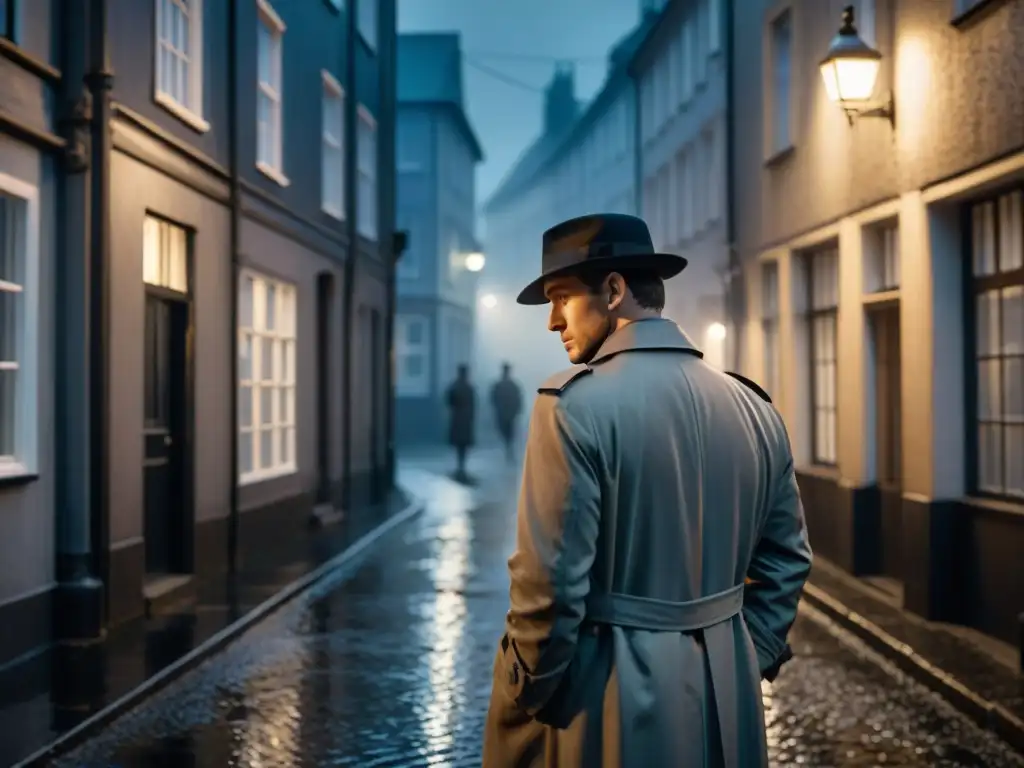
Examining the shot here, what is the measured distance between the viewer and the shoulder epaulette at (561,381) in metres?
2.67

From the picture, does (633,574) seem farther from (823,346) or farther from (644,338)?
(823,346)

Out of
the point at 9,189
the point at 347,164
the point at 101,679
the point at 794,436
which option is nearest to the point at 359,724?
the point at 101,679

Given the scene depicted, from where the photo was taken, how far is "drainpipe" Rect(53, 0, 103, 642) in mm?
8570

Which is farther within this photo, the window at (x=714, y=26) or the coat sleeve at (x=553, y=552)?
the window at (x=714, y=26)

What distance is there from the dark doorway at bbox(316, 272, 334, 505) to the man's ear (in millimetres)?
14167

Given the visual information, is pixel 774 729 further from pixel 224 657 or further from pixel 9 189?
pixel 9 189

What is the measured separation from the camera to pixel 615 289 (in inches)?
113

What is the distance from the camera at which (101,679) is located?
7.27 m

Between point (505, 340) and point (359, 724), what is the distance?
2151 inches

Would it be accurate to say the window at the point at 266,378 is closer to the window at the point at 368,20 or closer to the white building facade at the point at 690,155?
the white building facade at the point at 690,155

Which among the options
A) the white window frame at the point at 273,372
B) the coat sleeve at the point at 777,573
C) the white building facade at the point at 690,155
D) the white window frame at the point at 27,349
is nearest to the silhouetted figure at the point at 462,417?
the white building facade at the point at 690,155

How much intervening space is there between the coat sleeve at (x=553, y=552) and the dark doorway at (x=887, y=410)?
8.90 m

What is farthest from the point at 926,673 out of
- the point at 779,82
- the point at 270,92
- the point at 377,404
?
the point at 377,404

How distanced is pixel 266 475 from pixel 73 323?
5.58 m
